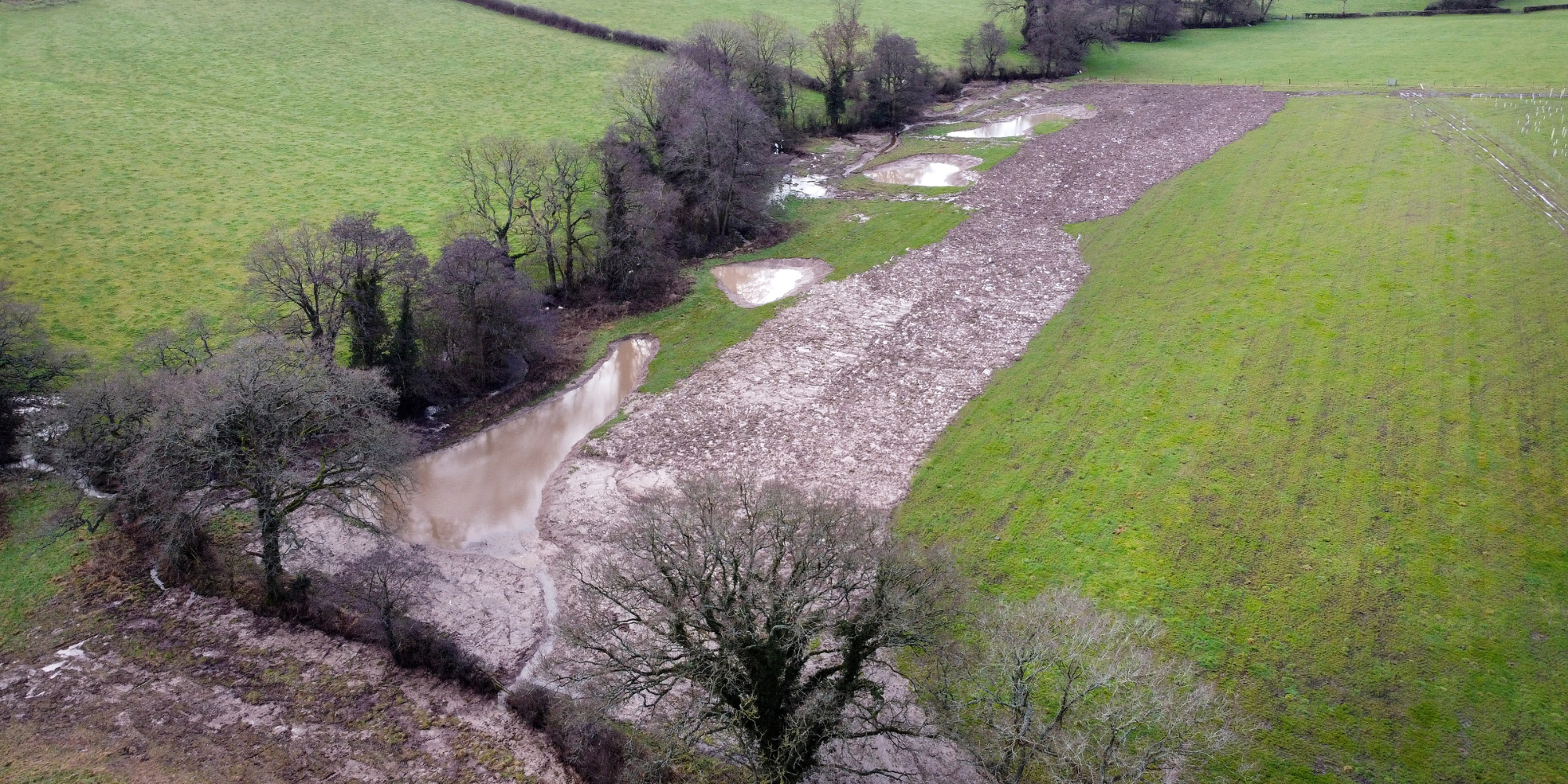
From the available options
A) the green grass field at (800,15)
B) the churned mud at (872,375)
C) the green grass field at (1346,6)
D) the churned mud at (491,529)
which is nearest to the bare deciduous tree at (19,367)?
the churned mud at (491,529)

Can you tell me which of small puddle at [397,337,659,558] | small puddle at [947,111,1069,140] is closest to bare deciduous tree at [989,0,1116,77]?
small puddle at [947,111,1069,140]

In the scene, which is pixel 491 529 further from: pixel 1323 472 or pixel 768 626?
pixel 1323 472

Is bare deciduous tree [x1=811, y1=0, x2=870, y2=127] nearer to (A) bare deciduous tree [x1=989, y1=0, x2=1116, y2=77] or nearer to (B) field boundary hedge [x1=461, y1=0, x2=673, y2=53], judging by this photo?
(B) field boundary hedge [x1=461, y1=0, x2=673, y2=53]

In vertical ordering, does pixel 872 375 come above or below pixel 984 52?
below

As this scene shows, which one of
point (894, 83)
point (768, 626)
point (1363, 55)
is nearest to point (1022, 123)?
point (894, 83)

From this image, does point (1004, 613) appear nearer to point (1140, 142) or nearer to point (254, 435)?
point (254, 435)

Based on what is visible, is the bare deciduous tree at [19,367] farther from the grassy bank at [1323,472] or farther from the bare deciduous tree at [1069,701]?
the bare deciduous tree at [1069,701]

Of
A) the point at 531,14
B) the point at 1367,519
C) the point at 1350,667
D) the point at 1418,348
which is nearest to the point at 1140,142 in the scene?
the point at 1418,348
